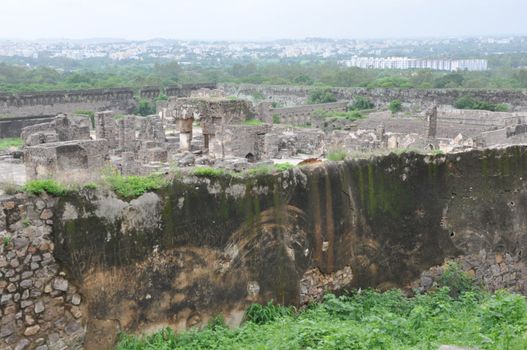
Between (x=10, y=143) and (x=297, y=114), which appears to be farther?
(x=297, y=114)

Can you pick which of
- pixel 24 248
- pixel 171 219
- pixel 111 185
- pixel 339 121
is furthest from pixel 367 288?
pixel 339 121

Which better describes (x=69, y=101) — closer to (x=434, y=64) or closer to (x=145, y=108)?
(x=145, y=108)

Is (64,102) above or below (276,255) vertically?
below

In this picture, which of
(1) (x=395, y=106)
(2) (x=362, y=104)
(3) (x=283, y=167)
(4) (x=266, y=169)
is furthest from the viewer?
(2) (x=362, y=104)

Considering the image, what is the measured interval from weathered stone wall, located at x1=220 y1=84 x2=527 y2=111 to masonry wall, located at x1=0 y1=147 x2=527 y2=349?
4419 cm

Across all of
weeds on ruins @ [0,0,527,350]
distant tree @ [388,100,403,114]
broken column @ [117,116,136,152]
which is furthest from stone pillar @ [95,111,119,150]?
distant tree @ [388,100,403,114]

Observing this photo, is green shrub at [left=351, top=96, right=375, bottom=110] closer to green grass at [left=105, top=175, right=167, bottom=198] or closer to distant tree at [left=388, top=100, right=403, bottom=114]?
distant tree at [left=388, top=100, right=403, bottom=114]

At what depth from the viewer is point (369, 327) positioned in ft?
21.0

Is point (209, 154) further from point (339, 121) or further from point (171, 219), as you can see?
point (339, 121)

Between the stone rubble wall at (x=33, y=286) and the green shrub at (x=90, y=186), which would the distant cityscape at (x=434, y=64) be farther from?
the stone rubble wall at (x=33, y=286)

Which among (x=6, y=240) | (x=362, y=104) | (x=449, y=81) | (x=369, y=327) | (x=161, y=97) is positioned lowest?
(x=362, y=104)

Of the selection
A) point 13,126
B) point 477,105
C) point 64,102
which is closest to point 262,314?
point 13,126

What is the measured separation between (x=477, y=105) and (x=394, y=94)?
969 cm

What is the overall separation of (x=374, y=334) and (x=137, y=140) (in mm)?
16306
